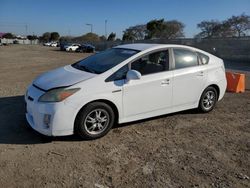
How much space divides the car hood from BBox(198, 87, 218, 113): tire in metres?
2.64

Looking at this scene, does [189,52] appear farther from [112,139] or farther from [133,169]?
[133,169]

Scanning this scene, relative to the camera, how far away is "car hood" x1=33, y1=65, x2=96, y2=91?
16.6ft

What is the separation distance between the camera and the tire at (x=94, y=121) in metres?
4.98

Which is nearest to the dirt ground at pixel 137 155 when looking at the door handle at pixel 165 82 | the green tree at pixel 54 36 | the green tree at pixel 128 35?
the door handle at pixel 165 82

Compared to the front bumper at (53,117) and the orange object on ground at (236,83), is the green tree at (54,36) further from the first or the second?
the front bumper at (53,117)

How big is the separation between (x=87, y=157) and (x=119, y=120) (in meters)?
1.15

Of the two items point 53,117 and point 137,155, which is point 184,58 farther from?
point 53,117

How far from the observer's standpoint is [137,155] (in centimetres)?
461

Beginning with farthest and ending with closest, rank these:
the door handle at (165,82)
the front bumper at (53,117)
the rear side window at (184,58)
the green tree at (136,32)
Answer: the green tree at (136,32) → the rear side window at (184,58) → the door handle at (165,82) → the front bumper at (53,117)

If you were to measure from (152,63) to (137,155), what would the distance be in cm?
197

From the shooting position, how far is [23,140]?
199 inches

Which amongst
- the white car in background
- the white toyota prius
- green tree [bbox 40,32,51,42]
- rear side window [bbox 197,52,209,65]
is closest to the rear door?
the white toyota prius

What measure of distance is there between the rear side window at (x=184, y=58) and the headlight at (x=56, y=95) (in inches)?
90.5

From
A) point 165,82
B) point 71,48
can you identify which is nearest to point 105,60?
point 165,82
